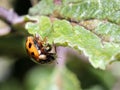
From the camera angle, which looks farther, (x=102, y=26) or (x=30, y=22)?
(x=30, y=22)

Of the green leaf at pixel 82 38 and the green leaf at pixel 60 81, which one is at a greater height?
the green leaf at pixel 82 38

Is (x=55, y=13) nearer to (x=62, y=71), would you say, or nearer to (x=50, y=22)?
(x=50, y=22)

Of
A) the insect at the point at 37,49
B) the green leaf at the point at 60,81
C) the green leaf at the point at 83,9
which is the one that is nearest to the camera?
the green leaf at the point at 83,9

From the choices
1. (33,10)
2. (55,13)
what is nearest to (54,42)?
(55,13)

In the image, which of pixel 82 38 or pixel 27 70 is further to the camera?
pixel 27 70

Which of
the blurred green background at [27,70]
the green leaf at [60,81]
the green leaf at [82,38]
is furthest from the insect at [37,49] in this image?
the blurred green background at [27,70]

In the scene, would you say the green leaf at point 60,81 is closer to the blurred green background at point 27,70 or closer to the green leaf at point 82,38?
the blurred green background at point 27,70

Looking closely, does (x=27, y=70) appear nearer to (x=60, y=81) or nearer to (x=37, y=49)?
(x=60, y=81)

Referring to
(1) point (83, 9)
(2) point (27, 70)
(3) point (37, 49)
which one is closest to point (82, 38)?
(1) point (83, 9)
